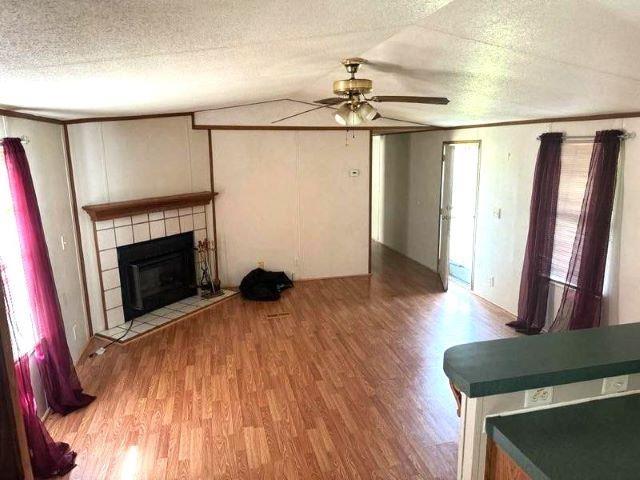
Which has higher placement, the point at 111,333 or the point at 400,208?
the point at 400,208

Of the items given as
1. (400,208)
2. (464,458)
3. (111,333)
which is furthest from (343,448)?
(400,208)

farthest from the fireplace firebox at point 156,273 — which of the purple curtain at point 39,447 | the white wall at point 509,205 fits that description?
the white wall at point 509,205

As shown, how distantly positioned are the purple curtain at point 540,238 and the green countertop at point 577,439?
327 cm

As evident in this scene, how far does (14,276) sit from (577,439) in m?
3.34

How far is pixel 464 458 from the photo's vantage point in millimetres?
1496

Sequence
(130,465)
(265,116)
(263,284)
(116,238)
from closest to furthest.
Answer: (130,465)
(116,238)
(265,116)
(263,284)

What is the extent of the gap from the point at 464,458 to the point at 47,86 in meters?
2.63

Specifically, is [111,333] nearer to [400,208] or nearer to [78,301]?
[78,301]

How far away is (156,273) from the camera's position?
5371mm

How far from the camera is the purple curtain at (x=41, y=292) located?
3004mm

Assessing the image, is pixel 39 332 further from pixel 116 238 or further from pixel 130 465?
pixel 116 238

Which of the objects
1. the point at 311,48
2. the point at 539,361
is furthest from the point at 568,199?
the point at 539,361

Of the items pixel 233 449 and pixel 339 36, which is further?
pixel 233 449

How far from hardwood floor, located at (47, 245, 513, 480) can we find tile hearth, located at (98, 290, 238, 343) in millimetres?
143
